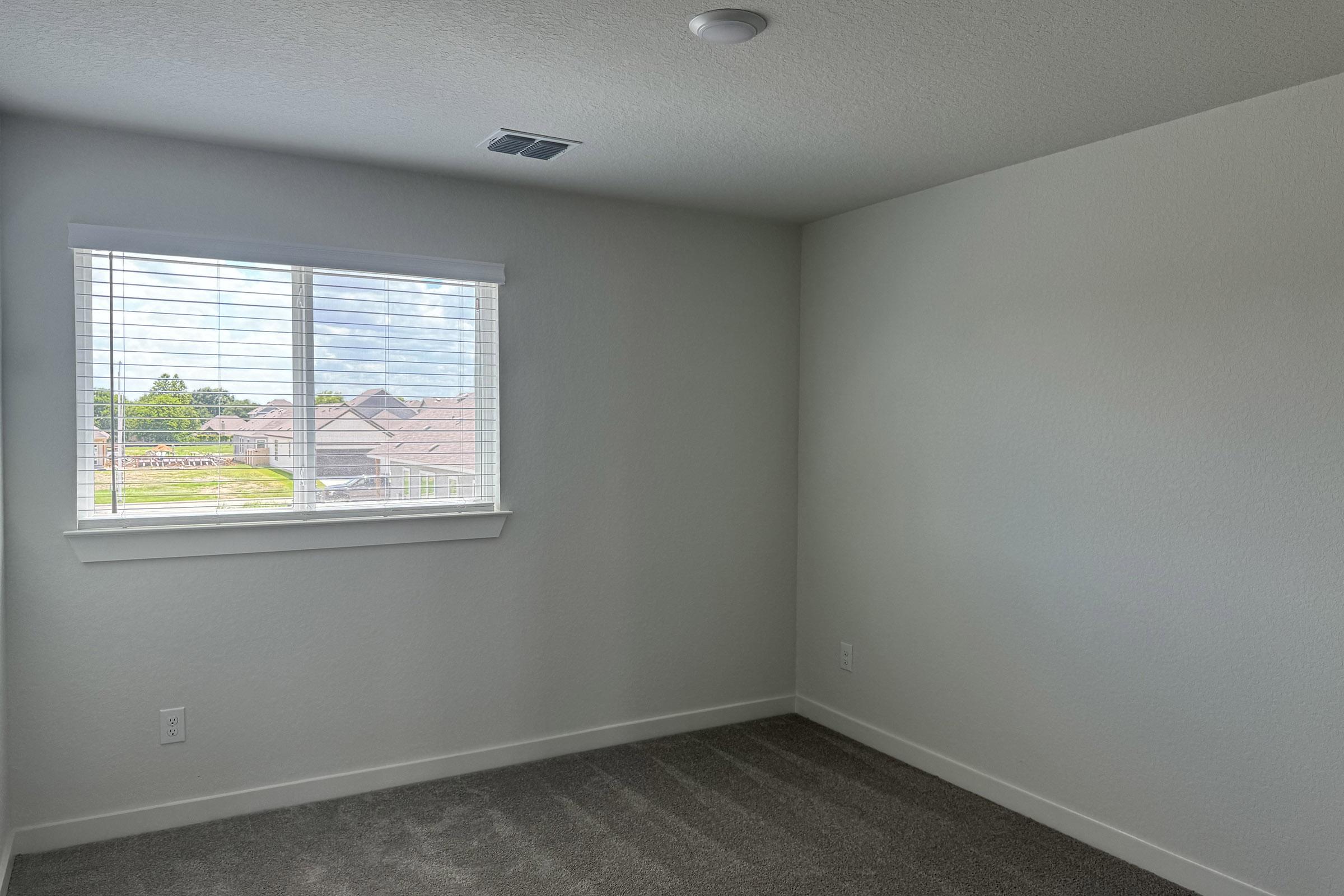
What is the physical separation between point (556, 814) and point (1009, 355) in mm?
2256

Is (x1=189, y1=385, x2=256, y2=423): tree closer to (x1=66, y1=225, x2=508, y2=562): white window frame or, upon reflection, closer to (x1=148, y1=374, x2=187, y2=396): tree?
(x1=148, y1=374, x2=187, y2=396): tree

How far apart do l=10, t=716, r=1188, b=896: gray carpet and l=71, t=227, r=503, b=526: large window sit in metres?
1.04

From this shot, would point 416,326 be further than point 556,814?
Yes

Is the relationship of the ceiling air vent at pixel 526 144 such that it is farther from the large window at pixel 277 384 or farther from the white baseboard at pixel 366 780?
the white baseboard at pixel 366 780

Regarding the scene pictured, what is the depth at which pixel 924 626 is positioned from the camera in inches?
143

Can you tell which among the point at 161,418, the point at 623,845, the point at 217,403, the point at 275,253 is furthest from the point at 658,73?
the point at 623,845

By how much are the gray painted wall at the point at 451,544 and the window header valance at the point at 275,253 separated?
0.15ft

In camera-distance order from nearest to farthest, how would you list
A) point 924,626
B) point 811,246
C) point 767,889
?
point 767,889, point 924,626, point 811,246

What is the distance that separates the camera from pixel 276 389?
3.18 metres

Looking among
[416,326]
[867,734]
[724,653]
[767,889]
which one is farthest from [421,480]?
[867,734]

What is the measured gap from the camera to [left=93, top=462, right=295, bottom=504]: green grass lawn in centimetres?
298

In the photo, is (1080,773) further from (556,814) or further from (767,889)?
(556,814)

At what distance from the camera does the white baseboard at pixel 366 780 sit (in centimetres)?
291

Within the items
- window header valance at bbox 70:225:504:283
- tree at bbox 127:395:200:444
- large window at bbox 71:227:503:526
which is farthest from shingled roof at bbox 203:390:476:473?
window header valance at bbox 70:225:504:283
